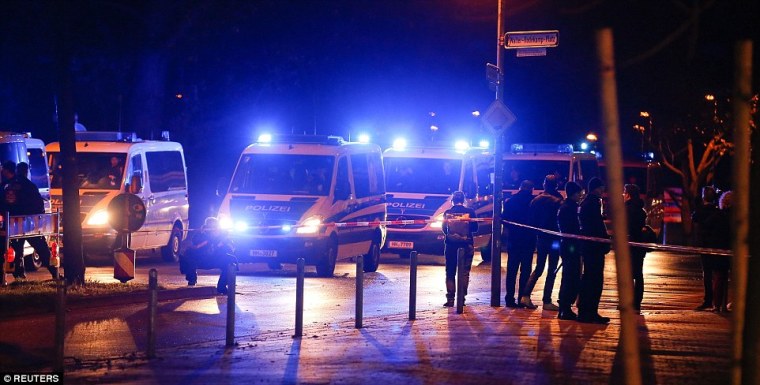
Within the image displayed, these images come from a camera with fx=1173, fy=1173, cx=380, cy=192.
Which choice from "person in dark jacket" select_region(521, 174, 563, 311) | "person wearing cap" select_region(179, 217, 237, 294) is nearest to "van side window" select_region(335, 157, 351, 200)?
"person wearing cap" select_region(179, 217, 237, 294)

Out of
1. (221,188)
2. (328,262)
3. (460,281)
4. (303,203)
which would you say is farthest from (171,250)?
(460,281)

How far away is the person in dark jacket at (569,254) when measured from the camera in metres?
14.7

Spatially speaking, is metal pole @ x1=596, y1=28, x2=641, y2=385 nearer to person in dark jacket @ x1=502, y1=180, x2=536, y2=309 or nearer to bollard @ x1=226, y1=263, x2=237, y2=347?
bollard @ x1=226, y1=263, x2=237, y2=347

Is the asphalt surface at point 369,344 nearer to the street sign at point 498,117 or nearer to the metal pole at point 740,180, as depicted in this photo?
the street sign at point 498,117

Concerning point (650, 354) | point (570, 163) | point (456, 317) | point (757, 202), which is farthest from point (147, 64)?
point (757, 202)

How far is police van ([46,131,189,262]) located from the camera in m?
22.4

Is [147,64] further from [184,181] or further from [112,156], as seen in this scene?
[112,156]

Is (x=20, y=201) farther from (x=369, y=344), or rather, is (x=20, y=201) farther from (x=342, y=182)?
(x=369, y=344)

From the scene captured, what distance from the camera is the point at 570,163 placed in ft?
95.1

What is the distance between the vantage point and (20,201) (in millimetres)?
18281

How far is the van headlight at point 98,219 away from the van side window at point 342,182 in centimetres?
462

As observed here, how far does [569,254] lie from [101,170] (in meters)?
11.7

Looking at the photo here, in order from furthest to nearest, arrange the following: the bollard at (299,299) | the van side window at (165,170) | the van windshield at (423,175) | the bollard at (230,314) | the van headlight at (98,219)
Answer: the van windshield at (423,175) < the van side window at (165,170) < the van headlight at (98,219) < the bollard at (299,299) < the bollard at (230,314)

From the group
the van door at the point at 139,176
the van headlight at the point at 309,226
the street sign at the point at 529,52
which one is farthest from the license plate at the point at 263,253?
the street sign at the point at 529,52
